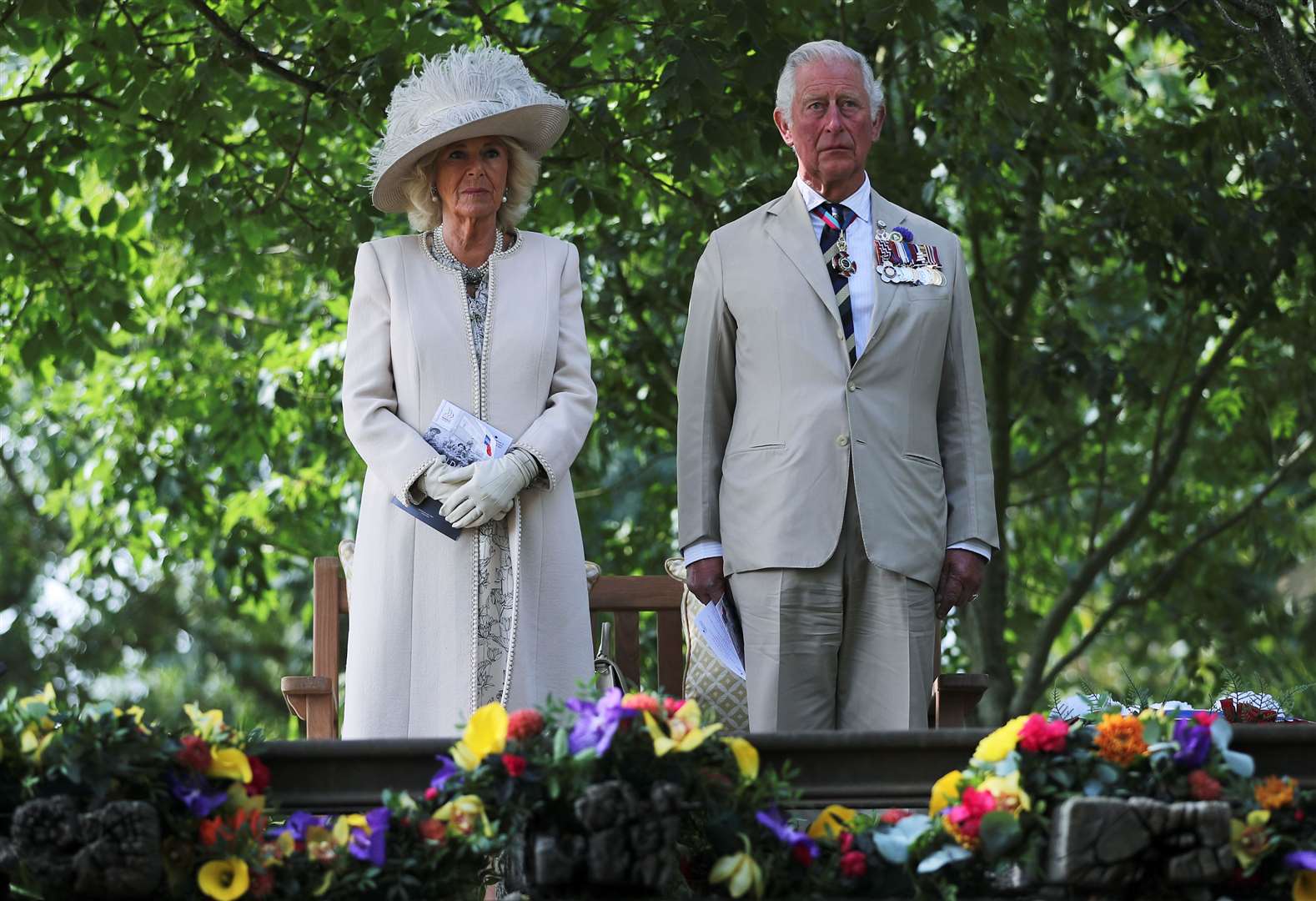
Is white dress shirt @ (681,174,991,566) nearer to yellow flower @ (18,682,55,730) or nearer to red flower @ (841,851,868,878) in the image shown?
red flower @ (841,851,868,878)

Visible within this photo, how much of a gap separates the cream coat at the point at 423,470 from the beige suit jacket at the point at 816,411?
1.02 ft

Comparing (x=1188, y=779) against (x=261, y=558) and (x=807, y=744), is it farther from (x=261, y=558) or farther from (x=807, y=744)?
(x=261, y=558)

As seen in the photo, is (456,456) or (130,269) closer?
(456,456)

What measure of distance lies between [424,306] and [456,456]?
0.36 meters

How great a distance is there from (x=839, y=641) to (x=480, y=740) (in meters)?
1.46

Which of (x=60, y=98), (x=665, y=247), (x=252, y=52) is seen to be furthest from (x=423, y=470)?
(x=665, y=247)

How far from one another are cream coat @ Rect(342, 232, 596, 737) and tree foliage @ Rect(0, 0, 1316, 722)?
1.81 m

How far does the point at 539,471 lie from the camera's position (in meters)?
3.78

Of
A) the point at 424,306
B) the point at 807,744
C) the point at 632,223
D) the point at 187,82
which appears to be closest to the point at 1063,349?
the point at 632,223

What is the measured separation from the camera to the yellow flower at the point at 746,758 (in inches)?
104

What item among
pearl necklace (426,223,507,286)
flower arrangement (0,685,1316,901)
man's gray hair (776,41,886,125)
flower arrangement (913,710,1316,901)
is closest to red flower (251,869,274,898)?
flower arrangement (0,685,1316,901)

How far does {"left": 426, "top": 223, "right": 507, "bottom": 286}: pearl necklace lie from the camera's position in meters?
3.98

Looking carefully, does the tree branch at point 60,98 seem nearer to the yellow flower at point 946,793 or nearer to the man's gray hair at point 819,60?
the man's gray hair at point 819,60

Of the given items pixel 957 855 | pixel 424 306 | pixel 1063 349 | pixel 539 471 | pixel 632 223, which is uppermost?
pixel 632 223
